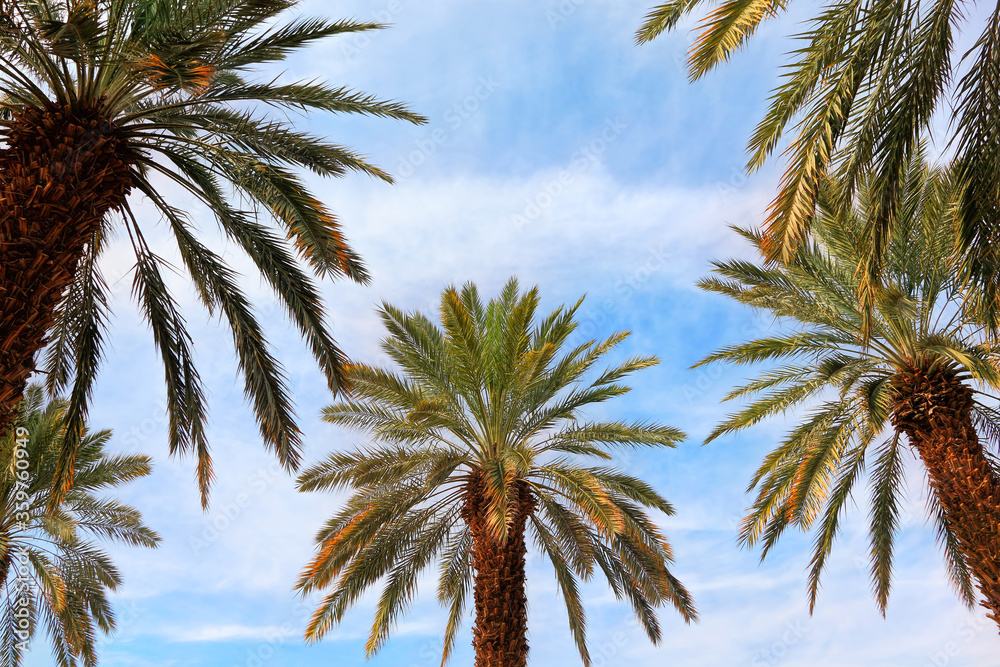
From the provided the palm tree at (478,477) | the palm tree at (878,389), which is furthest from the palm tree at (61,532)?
the palm tree at (878,389)

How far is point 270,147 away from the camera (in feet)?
26.0

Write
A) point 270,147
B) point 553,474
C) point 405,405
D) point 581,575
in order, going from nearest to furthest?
point 270,147 < point 553,474 < point 405,405 < point 581,575

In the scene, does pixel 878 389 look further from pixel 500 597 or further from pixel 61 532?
pixel 61 532

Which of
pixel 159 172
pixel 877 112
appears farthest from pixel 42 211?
pixel 877 112

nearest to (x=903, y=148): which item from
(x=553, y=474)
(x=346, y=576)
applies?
(x=553, y=474)

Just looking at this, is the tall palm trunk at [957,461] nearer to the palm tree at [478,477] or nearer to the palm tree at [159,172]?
the palm tree at [478,477]

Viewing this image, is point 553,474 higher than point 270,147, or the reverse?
point 270,147

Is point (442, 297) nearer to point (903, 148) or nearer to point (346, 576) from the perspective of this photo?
point (346, 576)

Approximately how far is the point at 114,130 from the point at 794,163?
645 cm

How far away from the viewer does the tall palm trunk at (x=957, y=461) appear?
10.2m

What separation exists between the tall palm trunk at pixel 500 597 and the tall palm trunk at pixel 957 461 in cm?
668

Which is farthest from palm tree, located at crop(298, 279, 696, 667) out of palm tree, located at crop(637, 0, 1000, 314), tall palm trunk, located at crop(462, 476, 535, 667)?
palm tree, located at crop(637, 0, 1000, 314)

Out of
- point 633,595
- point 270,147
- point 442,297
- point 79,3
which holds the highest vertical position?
point 442,297

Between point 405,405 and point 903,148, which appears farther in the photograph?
point 405,405
